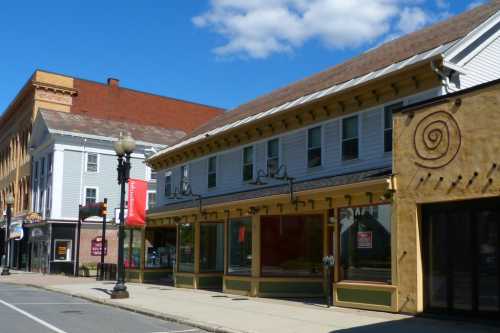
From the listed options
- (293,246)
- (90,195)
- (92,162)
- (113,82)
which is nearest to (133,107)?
(113,82)

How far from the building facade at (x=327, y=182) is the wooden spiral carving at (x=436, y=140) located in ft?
1.94

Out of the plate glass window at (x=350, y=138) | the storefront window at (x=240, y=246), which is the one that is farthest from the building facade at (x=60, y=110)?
the plate glass window at (x=350, y=138)

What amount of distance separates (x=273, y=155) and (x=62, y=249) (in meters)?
24.6

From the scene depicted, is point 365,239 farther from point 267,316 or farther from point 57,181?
point 57,181

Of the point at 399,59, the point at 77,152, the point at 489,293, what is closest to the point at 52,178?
the point at 77,152

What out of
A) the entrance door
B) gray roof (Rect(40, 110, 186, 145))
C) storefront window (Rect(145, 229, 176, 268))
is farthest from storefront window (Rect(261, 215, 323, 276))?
gray roof (Rect(40, 110, 186, 145))

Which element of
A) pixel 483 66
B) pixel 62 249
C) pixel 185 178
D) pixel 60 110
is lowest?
pixel 62 249

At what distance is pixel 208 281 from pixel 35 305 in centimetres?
720

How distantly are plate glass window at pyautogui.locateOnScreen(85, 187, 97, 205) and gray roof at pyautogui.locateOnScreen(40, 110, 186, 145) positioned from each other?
12.8ft

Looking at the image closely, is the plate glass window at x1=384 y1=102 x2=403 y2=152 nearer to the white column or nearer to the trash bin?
the trash bin

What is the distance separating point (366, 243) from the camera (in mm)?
15289

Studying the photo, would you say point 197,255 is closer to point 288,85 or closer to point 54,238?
point 288,85

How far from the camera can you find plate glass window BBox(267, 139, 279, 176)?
2157 cm

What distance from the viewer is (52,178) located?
139 ft
